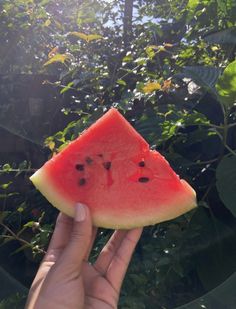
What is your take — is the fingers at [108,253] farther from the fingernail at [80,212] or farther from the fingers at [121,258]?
the fingernail at [80,212]

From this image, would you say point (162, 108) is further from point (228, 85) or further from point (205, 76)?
point (228, 85)

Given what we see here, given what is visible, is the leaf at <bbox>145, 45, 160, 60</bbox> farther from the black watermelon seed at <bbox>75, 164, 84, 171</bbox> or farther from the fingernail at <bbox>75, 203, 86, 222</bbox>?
the fingernail at <bbox>75, 203, 86, 222</bbox>

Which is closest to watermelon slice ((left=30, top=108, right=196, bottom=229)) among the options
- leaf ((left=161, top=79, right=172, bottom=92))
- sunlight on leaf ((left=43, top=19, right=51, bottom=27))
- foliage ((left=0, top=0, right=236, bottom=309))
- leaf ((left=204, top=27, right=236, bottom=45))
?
foliage ((left=0, top=0, right=236, bottom=309))

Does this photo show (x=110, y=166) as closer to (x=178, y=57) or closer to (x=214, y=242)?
(x=214, y=242)

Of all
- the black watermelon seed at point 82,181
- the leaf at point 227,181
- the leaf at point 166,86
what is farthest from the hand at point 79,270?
the leaf at point 166,86

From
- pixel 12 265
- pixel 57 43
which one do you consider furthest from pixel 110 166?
pixel 57 43

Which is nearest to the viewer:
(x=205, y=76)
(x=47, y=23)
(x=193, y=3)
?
(x=205, y=76)

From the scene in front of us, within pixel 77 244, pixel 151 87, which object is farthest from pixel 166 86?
pixel 77 244
